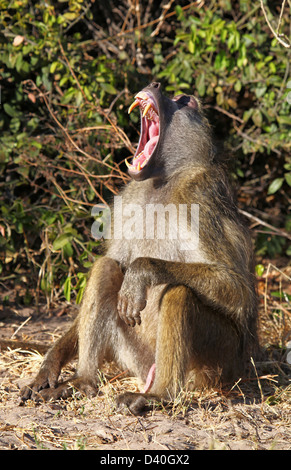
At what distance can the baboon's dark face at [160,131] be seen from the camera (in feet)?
10.9

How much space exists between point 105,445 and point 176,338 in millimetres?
601

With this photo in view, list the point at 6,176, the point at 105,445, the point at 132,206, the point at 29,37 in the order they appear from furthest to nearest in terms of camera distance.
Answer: the point at 6,176 → the point at 29,37 → the point at 132,206 → the point at 105,445

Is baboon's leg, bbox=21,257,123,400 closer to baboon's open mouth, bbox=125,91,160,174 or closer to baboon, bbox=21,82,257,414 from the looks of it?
baboon, bbox=21,82,257,414

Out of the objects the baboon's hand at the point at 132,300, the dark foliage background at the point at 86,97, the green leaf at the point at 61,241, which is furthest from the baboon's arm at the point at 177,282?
the green leaf at the point at 61,241

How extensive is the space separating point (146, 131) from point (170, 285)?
36.0 inches

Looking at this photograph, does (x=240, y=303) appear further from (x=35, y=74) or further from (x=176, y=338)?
(x=35, y=74)

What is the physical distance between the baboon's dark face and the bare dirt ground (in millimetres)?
1141

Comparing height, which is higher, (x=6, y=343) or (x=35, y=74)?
(x=35, y=74)

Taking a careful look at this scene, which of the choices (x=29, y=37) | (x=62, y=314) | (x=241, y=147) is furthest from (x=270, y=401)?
(x=29, y=37)

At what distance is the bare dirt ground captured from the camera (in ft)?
8.53

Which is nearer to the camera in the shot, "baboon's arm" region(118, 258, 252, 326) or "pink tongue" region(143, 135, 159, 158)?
"baboon's arm" region(118, 258, 252, 326)

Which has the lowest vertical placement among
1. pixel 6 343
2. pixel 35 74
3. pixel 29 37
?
pixel 6 343

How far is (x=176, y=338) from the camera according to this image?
115 inches

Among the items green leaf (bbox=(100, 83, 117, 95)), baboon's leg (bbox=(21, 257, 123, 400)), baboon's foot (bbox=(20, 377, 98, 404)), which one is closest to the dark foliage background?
green leaf (bbox=(100, 83, 117, 95))
